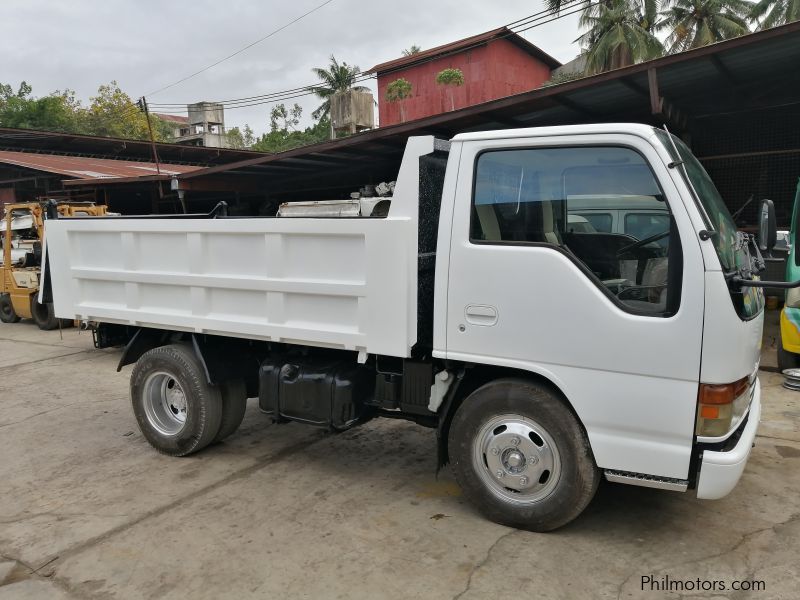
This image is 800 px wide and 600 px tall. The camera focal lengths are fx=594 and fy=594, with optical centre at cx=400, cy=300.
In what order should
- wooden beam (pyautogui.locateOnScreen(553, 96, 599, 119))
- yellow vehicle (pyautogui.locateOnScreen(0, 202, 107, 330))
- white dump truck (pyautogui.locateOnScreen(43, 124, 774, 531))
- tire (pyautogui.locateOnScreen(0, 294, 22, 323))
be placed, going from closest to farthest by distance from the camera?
white dump truck (pyautogui.locateOnScreen(43, 124, 774, 531)), wooden beam (pyautogui.locateOnScreen(553, 96, 599, 119)), yellow vehicle (pyautogui.locateOnScreen(0, 202, 107, 330)), tire (pyautogui.locateOnScreen(0, 294, 22, 323))

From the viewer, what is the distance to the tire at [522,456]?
322cm

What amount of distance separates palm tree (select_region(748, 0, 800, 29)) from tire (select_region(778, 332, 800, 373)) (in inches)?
1106

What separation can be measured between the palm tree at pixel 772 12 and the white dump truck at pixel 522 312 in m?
31.9

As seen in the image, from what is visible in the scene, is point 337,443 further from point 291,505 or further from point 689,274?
point 689,274

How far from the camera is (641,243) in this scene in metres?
3.06

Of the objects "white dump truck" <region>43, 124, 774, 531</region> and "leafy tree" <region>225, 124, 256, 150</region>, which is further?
"leafy tree" <region>225, 124, 256, 150</region>

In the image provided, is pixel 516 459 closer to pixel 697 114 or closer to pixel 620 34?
pixel 697 114

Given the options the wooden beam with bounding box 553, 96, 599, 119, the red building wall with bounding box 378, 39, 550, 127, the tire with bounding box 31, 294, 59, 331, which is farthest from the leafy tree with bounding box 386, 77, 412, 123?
the wooden beam with bounding box 553, 96, 599, 119

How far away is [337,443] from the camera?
511 centimetres

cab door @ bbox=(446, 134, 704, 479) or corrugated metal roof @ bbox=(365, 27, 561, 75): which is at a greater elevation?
corrugated metal roof @ bbox=(365, 27, 561, 75)

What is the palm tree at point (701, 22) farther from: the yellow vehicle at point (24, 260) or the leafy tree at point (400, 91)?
the yellow vehicle at point (24, 260)

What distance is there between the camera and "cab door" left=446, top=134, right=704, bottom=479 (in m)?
2.93

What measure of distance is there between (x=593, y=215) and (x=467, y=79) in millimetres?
32825
